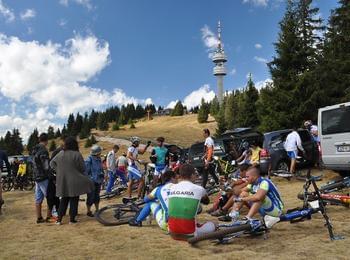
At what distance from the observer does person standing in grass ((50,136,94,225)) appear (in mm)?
8742

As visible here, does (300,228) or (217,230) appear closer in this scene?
(217,230)

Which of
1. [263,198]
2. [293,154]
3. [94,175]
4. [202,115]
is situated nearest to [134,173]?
[94,175]

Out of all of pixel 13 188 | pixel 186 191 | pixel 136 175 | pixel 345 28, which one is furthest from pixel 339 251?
pixel 345 28

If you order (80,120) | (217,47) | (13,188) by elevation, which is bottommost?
(13,188)

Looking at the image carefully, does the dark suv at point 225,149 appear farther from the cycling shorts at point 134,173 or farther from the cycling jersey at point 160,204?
the cycling jersey at point 160,204

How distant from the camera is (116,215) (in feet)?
28.1

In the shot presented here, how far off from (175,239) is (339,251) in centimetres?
236

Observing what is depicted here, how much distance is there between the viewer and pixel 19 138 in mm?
80438

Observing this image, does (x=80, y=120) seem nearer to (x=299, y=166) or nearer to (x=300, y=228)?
(x=299, y=166)

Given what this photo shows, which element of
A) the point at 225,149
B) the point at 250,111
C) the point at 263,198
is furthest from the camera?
the point at 250,111

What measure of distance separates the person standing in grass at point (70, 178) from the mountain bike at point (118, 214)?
0.59 metres

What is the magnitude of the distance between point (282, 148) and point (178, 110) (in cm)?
9902

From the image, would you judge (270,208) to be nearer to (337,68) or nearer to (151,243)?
(151,243)

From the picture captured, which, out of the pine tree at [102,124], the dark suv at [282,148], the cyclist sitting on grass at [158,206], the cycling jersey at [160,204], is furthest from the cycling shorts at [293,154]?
the pine tree at [102,124]
